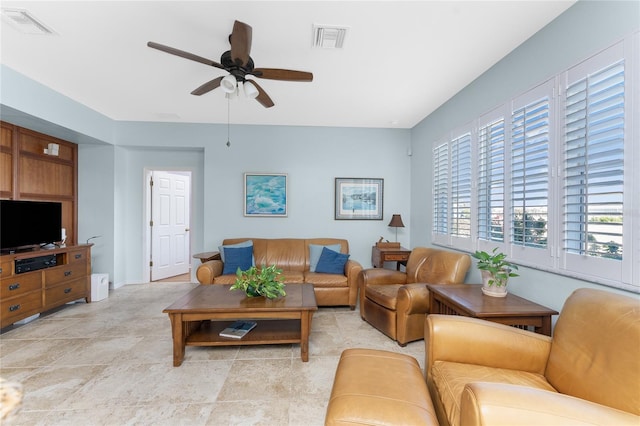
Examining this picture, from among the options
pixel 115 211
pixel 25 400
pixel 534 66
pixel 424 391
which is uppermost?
pixel 534 66

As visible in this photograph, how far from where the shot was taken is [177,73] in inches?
110

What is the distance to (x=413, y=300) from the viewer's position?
2502mm

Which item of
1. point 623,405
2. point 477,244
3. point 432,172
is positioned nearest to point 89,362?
point 623,405

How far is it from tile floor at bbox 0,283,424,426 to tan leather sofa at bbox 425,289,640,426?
904 millimetres

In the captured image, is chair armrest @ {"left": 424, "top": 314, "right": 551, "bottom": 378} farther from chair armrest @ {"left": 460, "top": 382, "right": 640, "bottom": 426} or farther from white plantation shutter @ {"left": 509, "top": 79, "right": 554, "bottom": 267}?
white plantation shutter @ {"left": 509, "top": 79, "right": 554, "bottom": 267}

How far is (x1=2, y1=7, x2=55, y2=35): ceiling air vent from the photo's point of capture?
6.34 ft

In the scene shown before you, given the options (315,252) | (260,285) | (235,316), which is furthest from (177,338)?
(315,252)

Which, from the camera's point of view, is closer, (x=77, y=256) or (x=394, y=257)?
(x=77, y=256)

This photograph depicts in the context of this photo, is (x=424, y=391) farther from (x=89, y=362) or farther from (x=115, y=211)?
(x=115, y=211)

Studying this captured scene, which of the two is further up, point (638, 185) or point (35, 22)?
point (35, 22)

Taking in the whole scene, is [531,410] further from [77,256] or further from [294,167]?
[77,256]

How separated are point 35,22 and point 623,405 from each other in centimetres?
408

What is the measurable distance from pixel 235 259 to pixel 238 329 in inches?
52.8

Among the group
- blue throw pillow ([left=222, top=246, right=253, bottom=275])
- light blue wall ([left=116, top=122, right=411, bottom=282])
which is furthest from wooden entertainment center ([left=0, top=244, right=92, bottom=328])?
blue throw pillow ([left=222, top=246, right=253, bottom=275])
